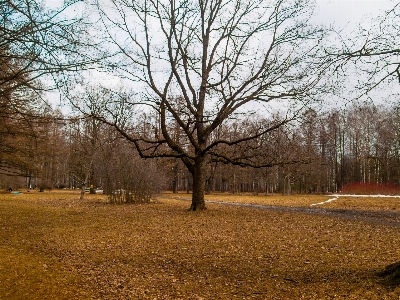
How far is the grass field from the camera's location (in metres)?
5.47

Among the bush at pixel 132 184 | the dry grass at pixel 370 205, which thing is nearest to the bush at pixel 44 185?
the bush at pixel 132 184

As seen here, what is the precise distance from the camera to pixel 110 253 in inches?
324

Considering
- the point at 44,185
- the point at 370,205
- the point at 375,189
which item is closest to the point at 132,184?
the point at 370,205

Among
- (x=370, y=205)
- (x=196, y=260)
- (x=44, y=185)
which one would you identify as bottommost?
(x=196, y=260)

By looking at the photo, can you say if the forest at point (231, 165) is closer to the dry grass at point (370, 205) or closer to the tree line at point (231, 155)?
the tree line at point (231, 155)

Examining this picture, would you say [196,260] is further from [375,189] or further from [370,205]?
[375,189]

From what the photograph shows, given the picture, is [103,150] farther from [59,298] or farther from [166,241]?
[59,298]

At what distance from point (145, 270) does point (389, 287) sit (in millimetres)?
4169

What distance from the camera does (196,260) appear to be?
24.4 ft

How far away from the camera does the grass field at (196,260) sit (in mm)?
5473

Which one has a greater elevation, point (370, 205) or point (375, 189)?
point (375, 189)

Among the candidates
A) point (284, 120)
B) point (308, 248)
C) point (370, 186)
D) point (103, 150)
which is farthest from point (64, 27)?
point (370, 186)

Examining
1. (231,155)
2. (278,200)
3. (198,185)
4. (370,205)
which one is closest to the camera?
(198,185)

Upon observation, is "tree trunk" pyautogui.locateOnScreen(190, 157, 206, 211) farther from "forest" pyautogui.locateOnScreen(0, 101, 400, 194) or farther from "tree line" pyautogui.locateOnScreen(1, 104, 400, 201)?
"forest" pyautogui.locateOnScreen(0, 101, 400, 194)
